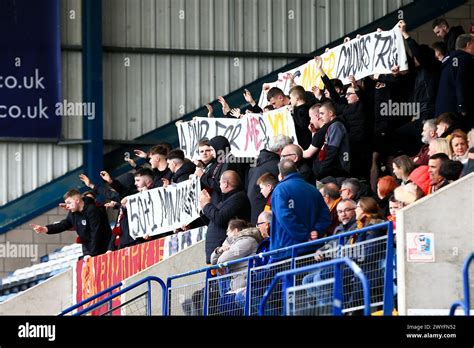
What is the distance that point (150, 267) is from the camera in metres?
15.3

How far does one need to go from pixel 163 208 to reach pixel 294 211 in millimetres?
5355

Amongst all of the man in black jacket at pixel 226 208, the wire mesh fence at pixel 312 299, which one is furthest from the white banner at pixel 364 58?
the wire mesh fence at pixel 312 299

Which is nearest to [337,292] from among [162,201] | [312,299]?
[312,299]

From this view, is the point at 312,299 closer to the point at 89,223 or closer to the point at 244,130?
the point at 244,130

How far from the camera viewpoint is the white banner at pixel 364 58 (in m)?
14.7

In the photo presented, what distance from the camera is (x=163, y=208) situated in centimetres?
1625

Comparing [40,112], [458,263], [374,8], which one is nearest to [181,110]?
[40,112]

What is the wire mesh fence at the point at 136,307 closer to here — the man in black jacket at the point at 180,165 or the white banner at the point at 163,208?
the white banner at the point at 163,208

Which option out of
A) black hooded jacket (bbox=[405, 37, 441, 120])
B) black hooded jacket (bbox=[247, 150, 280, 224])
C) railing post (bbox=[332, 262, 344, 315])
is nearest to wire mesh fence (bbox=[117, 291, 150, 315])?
black hooded jacket (bbox=[247, 150, 280, 224])

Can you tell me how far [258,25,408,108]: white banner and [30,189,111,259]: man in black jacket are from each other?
3.89 metres

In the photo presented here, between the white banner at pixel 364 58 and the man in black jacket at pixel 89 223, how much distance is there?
3.89 meters

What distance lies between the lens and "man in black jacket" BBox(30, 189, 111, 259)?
18.7 metres

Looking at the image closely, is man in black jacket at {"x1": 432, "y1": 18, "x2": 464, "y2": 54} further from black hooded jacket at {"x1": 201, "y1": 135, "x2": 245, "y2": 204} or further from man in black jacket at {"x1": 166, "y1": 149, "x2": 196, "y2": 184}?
man in black jacket at {"x1": 166, "y1": 149, "x2": 196, "y2": 184}
